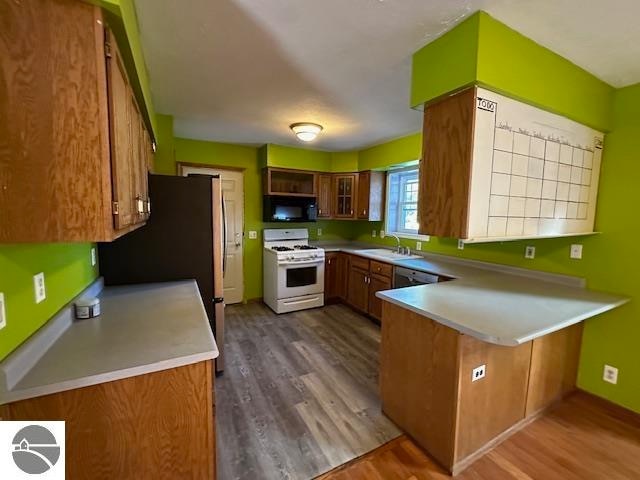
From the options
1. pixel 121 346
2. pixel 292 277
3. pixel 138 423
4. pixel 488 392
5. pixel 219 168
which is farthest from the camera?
pixel 219 168

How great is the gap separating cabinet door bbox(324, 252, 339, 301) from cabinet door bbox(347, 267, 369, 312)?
0.94ft

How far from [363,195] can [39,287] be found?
12.7 ft

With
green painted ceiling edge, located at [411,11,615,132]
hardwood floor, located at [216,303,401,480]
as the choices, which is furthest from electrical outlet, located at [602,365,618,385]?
green painted ceiling edge, located at [411,11,615,132]

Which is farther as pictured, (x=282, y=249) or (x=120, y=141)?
(x=282, y=249)

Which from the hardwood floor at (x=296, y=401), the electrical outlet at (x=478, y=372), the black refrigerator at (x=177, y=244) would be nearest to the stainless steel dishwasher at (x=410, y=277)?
the hardwood floor at (x=296, y=401)

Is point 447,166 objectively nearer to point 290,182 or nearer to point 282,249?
point 282,249

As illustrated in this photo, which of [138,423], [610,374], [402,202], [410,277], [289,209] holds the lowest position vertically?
[610,374]

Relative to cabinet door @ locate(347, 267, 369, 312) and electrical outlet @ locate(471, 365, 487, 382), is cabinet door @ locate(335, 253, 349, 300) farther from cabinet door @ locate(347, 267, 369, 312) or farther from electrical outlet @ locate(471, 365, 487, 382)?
electrical outlet @ locate(471, 365, 487, 382)

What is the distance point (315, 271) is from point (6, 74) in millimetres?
3639

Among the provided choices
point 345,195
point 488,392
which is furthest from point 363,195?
point 488,392

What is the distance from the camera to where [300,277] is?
412 cm

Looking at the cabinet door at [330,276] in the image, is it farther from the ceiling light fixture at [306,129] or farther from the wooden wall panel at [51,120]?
the wooden wall panel at [51,120]

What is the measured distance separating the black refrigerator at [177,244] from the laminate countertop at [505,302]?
141 cm

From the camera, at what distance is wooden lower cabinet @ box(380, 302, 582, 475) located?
1.60m
